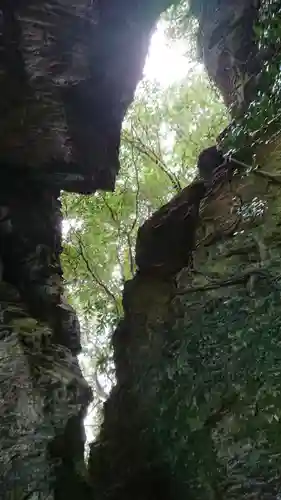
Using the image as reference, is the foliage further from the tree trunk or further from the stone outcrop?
the tree trunk

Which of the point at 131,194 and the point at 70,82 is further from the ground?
the point at 131,194

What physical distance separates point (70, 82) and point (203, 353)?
3.18 metres

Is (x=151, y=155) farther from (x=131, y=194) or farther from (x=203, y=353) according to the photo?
(x=203, y=353)

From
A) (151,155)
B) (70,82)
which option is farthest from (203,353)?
(151,155)

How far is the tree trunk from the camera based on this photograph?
169 inches

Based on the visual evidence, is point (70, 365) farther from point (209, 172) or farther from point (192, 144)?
point (192, 144)

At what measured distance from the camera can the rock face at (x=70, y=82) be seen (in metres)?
5.68

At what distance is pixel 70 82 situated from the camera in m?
6.01

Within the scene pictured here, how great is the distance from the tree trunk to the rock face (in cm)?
111

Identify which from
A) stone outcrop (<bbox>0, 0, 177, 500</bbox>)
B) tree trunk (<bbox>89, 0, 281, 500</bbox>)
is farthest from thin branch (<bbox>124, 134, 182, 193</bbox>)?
tree trunk (<bbox>89, 0, 281, 500</bbox>)

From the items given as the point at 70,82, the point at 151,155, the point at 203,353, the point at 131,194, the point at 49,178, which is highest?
the point at 151,155

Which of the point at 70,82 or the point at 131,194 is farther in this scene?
the point at 131,194

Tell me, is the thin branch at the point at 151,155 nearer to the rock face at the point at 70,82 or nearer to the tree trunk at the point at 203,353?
the rock face at the point at 70,82

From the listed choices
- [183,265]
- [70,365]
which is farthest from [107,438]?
[183,265]
